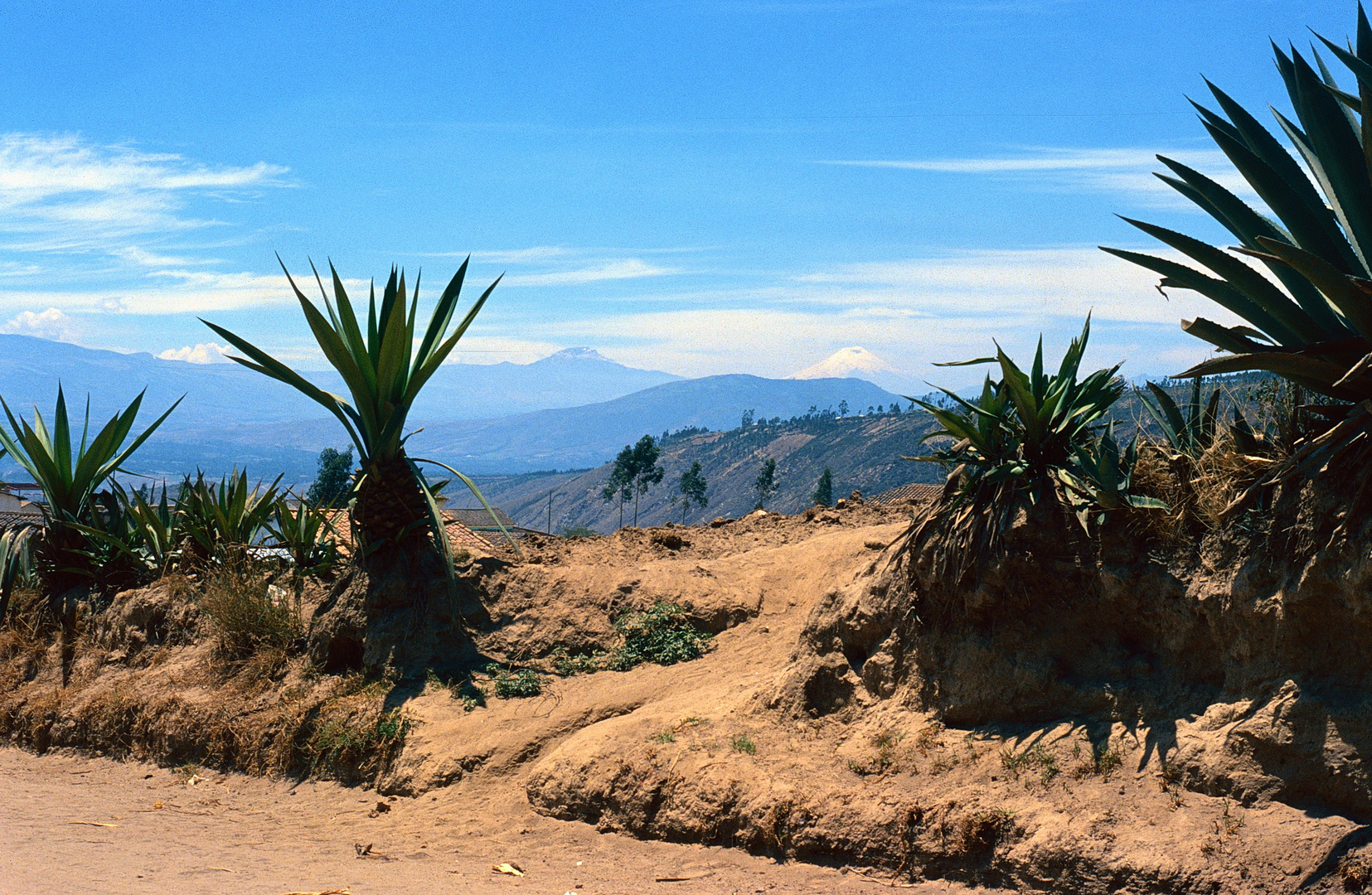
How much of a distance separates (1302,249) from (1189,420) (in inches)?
51.7

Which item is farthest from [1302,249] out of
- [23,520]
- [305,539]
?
[23,520]

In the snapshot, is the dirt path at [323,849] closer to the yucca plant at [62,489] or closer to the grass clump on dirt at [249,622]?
the grass clump on dirt at [249,622]

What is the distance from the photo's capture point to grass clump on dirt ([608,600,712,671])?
768 cm

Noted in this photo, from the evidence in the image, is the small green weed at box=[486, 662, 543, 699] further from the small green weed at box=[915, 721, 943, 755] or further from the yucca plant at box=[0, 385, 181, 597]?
the yucca plant at box=[0, 385, 181, 597]

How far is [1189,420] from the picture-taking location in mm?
5508

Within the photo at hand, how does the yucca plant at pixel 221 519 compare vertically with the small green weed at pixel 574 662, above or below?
above

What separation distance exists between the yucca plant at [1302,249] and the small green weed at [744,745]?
2981 millimetres

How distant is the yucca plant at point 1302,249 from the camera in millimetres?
4465

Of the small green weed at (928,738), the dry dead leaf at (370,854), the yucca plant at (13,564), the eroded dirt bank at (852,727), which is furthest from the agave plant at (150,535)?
the small green weed at (928,738)

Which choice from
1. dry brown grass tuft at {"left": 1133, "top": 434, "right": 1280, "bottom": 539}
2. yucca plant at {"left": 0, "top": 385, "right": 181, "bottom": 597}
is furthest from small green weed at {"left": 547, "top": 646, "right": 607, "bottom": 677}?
yucca plant at {"left": 0, "top": 385, "right": 181, "bottom": 597}

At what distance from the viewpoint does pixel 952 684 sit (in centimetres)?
582

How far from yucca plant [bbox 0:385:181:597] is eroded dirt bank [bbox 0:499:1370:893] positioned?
5.68 feet

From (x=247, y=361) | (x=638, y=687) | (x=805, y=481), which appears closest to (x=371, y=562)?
(x=247, y=361)

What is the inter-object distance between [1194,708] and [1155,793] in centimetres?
51
